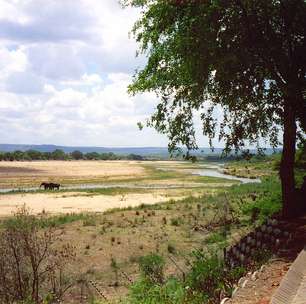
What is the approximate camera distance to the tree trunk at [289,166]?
19.1m

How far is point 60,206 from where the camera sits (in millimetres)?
49625

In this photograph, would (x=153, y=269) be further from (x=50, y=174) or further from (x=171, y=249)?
(x=50, y=174)

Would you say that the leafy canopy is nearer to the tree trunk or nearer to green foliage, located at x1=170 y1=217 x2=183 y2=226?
the tree trunk

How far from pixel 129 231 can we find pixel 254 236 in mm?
12476

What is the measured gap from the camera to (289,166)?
64.6 ft

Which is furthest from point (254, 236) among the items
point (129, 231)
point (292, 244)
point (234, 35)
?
point (129, 231)

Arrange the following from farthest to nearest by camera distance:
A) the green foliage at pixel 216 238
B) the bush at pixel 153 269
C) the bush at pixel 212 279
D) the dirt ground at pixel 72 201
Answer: the dirt ground at pixel 72 201
the green foliage at pixel 216 238
the bush at pixel 153 269
the bush at pixel 212 279

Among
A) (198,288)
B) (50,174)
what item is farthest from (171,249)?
(50,174)

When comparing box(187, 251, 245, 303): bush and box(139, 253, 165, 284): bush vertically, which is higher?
box(187, 251, 245, 303): bush

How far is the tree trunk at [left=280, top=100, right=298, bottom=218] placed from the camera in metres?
19.1

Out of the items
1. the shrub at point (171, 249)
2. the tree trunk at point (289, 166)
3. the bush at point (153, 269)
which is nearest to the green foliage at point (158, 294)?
the bush at point (153, 269)

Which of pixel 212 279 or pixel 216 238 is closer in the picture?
pixel 212 279

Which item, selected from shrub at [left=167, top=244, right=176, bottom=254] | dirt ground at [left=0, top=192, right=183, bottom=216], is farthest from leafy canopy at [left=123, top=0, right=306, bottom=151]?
dirt ground at [left=0, top=192, right=183, bottom=216]

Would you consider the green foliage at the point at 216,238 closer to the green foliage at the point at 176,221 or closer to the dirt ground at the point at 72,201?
the green foliage at the point at 176,221
